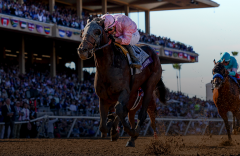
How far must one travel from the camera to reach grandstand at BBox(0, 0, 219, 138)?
41.0 feet

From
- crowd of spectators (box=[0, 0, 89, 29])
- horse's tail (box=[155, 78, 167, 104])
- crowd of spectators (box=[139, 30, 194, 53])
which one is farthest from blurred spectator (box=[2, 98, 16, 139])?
crowd of spectators (box=[139, 30, 194, 53])

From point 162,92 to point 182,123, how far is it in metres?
5.52

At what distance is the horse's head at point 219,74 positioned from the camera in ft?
22.2

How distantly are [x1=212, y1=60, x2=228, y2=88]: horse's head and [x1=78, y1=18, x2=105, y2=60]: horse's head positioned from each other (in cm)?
313

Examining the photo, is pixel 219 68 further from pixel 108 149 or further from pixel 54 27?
pixel 54 27

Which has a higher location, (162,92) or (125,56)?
(125,56)

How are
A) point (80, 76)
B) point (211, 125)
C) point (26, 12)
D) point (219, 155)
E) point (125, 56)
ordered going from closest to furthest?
point (219, 155), point (125, 56), point (211, 125), point (26, 12), point (80, 76)

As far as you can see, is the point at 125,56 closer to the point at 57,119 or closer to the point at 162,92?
the point at 162,92

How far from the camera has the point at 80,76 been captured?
22.8 meters

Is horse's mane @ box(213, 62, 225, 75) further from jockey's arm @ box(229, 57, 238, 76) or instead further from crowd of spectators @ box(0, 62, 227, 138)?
crowd of spectators @ box(0, 62, 227, 138)

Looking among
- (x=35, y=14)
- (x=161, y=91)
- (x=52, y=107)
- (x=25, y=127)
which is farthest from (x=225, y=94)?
(x=35, y=14)

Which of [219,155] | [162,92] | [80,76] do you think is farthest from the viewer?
[80,76]

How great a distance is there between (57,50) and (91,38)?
2241 centimetres

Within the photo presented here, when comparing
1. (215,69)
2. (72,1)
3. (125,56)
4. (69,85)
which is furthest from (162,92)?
(72,1)
